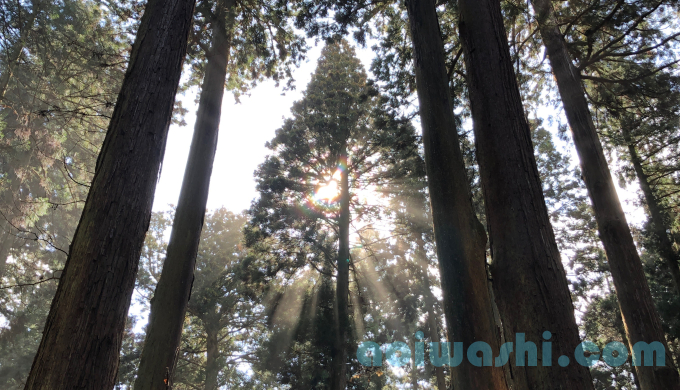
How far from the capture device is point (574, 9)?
7.18 m

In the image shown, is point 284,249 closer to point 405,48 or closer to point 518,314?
point 405,48

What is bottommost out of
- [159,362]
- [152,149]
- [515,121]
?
[159,362]

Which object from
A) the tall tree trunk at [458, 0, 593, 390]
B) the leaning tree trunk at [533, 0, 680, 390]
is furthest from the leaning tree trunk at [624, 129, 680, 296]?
the tall tree trunk at [458, 0, 593, 390]

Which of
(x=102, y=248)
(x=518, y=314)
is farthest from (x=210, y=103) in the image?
(x=518, y=314)

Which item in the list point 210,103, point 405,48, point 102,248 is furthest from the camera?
point 405,48

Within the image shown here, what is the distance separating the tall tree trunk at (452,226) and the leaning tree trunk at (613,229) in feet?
9.12

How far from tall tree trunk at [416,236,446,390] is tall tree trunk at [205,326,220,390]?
11.3 metres

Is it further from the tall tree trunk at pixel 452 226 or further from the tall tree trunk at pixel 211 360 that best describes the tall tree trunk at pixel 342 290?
the tall tree trunk at pixel 452 226

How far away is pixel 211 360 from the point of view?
667 inches

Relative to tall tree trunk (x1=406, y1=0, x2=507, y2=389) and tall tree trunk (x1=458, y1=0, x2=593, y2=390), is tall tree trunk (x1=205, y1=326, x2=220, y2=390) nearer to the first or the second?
tall tree trunk (x1=406, y1=0, x2=507, y2=389)

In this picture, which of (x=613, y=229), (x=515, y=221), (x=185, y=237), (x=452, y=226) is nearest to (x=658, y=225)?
(x=613, y=229)

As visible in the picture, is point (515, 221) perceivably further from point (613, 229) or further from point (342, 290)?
point (342, 290)

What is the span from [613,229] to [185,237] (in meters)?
6.32

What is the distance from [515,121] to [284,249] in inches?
450
